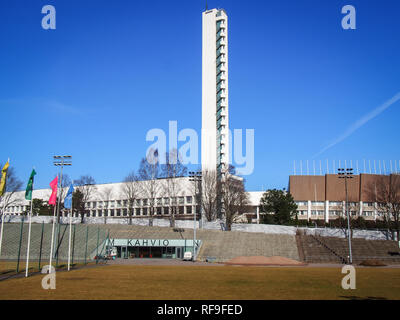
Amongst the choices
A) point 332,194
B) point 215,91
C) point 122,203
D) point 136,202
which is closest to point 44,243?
point 136,202

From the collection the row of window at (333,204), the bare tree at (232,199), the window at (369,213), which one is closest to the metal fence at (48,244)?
the bare tree at (232,199)

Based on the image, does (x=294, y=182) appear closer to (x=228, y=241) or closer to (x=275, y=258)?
(x=228, y=241)

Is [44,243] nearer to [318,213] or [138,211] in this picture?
[138,211]

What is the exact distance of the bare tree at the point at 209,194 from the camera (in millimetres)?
90688

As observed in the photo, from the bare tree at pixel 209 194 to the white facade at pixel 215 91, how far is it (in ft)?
45.0

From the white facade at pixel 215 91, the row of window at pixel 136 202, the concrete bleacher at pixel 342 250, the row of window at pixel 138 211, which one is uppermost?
the white facade at pixel 215 91

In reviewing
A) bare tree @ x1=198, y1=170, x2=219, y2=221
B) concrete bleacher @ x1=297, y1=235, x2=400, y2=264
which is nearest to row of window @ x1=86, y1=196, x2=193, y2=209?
bare tree @ x1=198, y1=170, x2=219, y2=221

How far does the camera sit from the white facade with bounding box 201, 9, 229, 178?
110562 millimetres

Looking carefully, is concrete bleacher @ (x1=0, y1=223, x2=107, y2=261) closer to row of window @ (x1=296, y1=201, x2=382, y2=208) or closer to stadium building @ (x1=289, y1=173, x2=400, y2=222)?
stadium building @ (x1=289, y1=173, x2=400, y2=222)

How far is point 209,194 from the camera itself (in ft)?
293

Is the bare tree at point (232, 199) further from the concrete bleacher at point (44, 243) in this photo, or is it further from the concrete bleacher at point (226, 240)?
the concrete bleacher at point (44, 243)

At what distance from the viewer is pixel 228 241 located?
70062 mm
